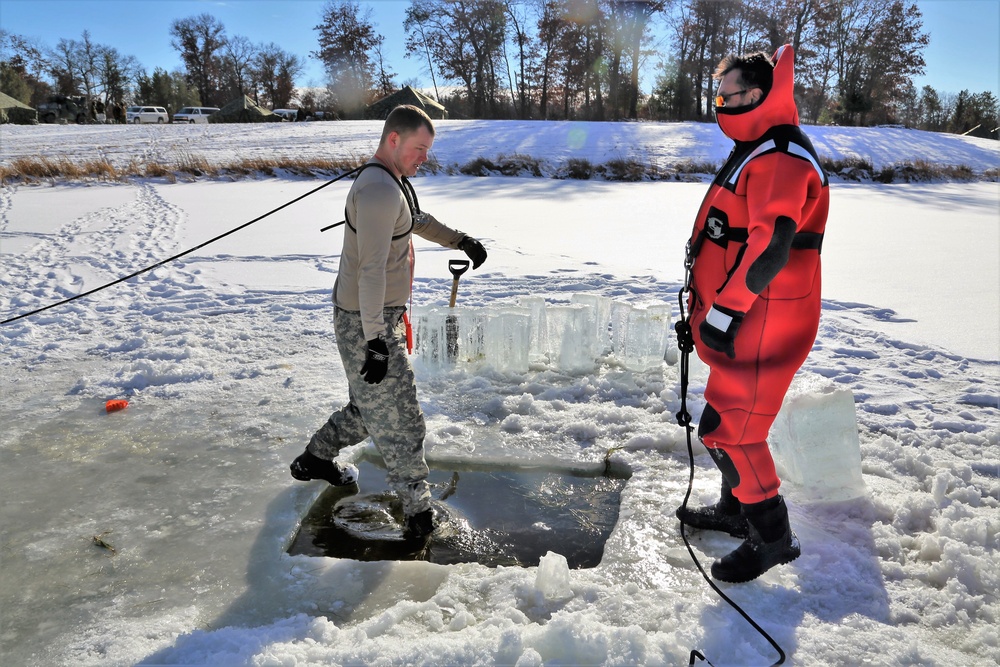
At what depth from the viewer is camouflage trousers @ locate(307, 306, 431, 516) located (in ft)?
9.52

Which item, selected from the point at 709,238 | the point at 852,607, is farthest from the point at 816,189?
the point at 852,607

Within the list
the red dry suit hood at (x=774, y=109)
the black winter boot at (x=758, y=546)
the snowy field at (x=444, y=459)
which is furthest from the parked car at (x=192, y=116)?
the black winter boot at (x=758, y=546)

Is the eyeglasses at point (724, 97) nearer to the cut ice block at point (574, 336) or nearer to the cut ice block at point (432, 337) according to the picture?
the cut ice block at point (574, 336)

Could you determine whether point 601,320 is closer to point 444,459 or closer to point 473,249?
point 473,249

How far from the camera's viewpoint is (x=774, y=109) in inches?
96.7

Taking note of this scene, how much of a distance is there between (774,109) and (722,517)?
5.38 ft

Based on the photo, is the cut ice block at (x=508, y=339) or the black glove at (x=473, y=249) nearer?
the black glove at (x=473, y=249)

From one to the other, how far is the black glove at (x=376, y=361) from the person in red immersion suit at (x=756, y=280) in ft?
3.90

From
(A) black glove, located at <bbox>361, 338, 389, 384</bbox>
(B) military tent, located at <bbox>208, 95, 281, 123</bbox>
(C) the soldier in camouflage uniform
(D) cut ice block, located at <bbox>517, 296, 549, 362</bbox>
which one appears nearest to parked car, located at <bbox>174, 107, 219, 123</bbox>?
(B) military tent, located at <bbox>208, 95, 281, 123</bbox>

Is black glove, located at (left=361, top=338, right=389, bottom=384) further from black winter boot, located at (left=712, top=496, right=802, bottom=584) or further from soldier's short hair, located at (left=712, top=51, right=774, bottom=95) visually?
soldier's short hair, located at (left=712, top=51, right=774, bottom=95)

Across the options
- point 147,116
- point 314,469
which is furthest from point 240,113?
point 314,469

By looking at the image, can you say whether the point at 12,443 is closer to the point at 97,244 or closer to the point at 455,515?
the point at 455,515

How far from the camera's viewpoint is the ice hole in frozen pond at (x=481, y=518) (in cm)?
294

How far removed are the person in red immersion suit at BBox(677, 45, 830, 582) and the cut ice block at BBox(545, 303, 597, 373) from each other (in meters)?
1.91
